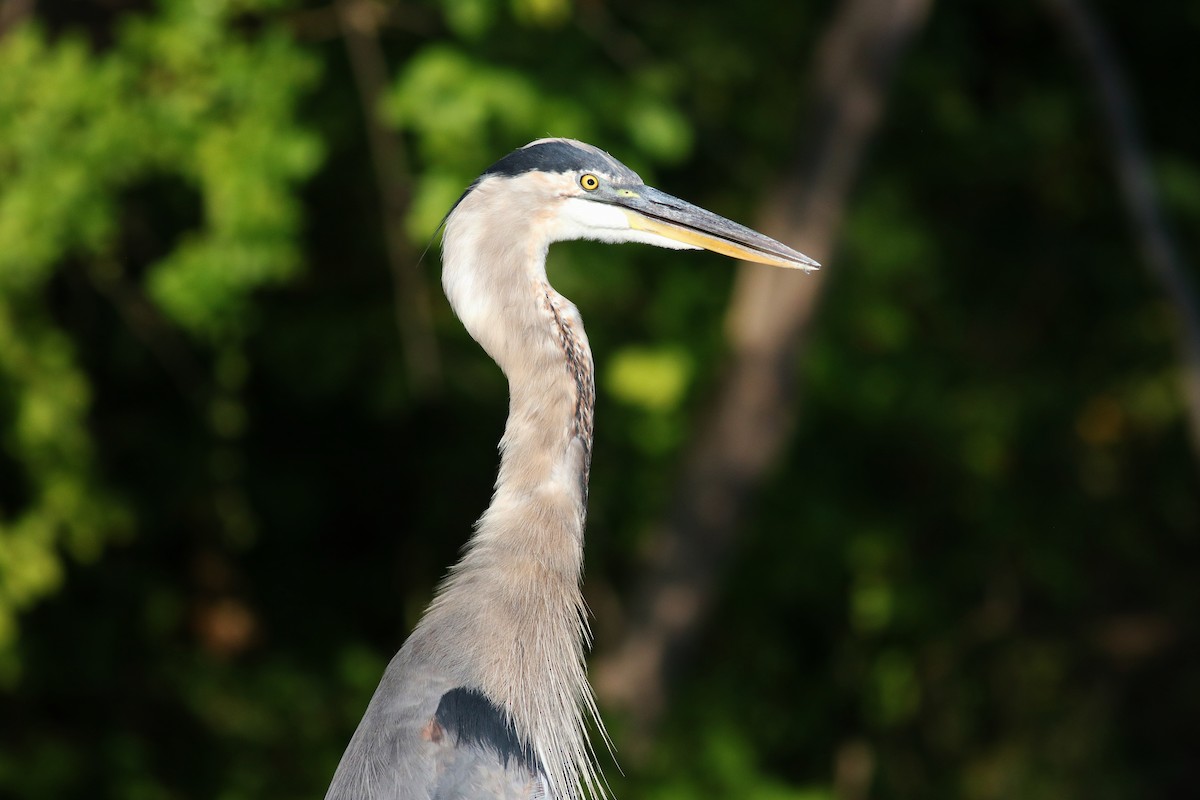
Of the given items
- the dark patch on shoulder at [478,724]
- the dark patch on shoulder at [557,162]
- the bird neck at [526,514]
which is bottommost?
the dark patch on shoulder at [478,724]

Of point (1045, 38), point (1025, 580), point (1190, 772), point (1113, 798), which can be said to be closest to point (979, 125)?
point (1045, 38)

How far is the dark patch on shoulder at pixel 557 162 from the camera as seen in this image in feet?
8.86

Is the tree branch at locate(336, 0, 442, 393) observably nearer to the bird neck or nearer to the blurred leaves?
the blurred leaves

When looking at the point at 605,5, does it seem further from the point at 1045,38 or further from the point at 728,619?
the point at 728,619

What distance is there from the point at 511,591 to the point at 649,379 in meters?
3.34

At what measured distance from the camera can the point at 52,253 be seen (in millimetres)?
4707

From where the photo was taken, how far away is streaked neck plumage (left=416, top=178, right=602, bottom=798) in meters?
2.53

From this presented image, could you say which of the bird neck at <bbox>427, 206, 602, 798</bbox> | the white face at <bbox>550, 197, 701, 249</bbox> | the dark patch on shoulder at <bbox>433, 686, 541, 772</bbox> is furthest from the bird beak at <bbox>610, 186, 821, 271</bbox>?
the dark patch on shoulder at <bbox>433, 686, 541, 772</bbox>

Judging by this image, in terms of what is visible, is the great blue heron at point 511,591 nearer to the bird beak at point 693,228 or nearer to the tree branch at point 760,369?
the bird beak at point 693,228

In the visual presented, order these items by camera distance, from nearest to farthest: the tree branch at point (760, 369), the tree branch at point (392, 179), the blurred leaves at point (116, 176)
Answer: the blurred leaves at point (116, 176) → the tree branch at point (392, 179) → the tree branch at point (760, 369)

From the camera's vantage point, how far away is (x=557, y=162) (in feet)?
8.87

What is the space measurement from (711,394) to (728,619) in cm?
156

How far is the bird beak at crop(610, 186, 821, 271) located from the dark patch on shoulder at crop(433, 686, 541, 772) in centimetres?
89

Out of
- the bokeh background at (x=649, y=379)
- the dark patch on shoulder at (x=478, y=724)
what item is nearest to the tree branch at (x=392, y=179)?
the bokeh background at (x=649, y=379)
